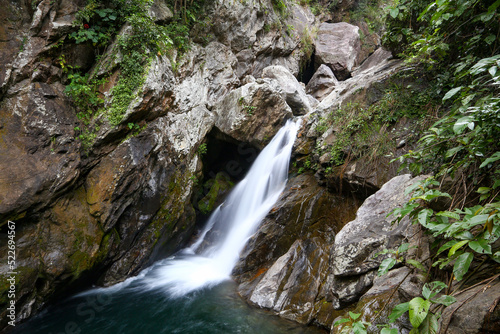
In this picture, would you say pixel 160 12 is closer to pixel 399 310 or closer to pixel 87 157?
pixel 87 157

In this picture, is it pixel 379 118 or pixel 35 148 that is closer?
pixel 35 148

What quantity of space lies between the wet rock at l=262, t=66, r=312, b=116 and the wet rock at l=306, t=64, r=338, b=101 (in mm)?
2283

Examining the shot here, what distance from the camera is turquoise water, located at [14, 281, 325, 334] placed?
14.1ft

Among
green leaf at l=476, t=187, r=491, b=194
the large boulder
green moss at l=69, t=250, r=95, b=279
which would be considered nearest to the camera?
green leaf at l=476, t=187, r=491, b=194

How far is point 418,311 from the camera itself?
4.77 feet

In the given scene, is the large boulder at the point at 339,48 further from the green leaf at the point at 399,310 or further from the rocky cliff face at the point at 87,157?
the green leaf at the point at 399,310

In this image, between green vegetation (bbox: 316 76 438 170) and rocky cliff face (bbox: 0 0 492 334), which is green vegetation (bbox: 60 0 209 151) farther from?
green vegetation (bbox: 316 76 438 170)

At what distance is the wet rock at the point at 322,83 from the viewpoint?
12.0 m

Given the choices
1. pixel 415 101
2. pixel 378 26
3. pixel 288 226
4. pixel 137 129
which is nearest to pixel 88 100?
pixel 137 129

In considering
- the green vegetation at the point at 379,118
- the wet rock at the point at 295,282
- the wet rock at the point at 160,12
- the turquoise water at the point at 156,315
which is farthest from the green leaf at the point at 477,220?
the wet rock at the point at 160,12

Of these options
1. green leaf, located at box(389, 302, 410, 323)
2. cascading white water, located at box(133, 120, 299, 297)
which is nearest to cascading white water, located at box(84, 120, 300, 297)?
cascading white water, located at box(133, 120, 299, 297)

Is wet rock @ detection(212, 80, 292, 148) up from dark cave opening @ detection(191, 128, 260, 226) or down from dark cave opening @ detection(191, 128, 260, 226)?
up

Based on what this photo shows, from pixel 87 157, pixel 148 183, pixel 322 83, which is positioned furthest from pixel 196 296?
pixel 322 83

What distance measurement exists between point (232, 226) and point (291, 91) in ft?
18.1
